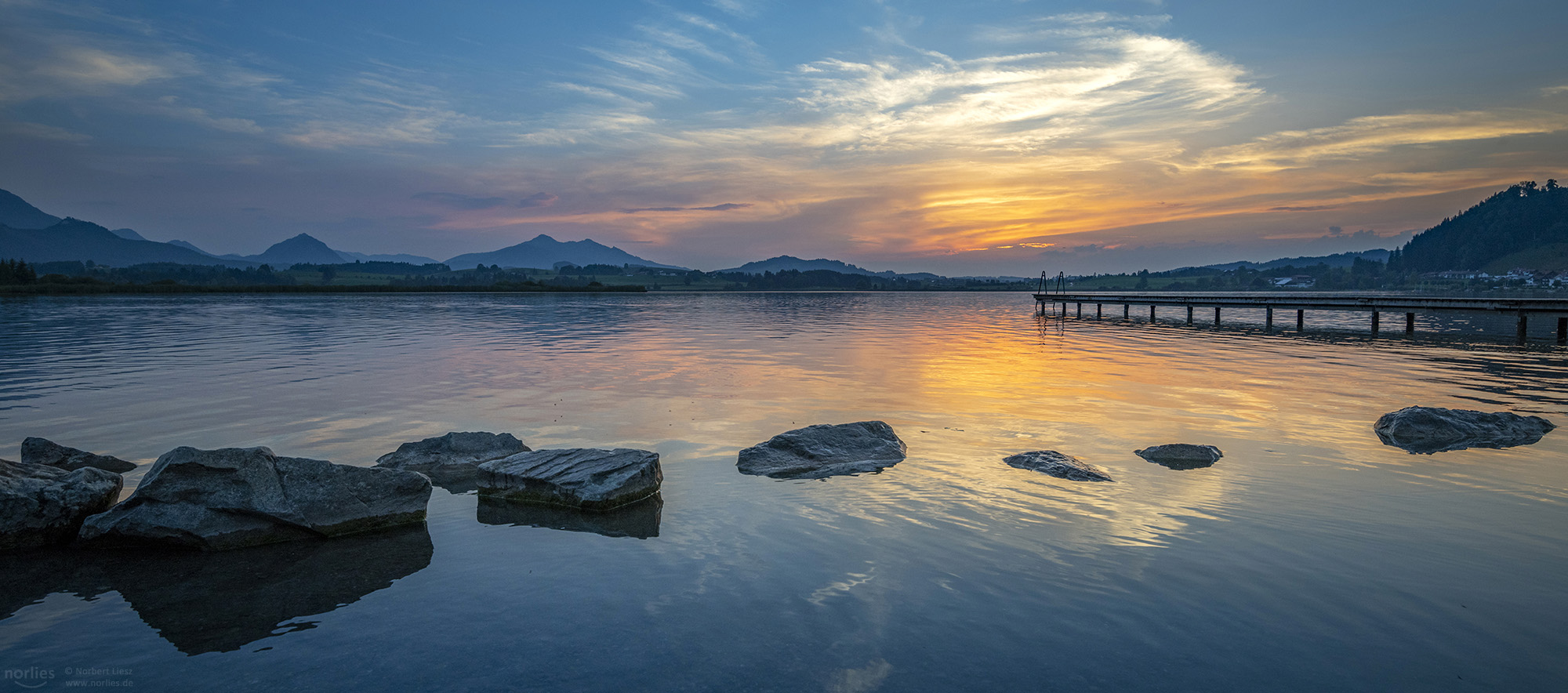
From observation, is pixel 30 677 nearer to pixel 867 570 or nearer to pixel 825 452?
pixel 867 570

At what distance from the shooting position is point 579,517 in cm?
937

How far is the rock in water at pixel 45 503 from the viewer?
26.3 feet

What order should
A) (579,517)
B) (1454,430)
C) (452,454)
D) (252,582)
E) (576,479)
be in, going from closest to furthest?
1. (252,582)
2. (579,517)
3. (576,479)
4. (452,454)
5. (1454,430)

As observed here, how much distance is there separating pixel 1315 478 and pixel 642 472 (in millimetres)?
10090

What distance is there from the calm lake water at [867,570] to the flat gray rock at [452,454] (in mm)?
851

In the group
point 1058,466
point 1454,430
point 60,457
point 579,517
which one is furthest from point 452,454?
point 1454,430

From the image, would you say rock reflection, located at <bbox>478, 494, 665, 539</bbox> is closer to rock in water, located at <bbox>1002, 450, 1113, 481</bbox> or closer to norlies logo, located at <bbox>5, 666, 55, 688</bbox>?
norlies logo, located at <bbox>5, 666, 55, 688</bbox>

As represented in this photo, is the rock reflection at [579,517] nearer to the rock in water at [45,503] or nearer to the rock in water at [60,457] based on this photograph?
the rock in water at [45,503]

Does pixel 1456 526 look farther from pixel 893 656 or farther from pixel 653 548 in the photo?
pixel 653 548

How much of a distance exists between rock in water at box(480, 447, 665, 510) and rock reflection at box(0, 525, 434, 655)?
4.78 ft

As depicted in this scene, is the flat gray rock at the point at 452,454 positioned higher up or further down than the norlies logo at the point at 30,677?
higher up

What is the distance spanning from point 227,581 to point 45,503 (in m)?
3.05

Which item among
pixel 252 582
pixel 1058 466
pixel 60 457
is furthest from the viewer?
pixel 1058 466

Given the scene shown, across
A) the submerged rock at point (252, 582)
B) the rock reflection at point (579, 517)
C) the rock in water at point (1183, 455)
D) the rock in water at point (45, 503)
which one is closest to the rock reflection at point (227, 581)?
the submerged rock at point (252, 582)
